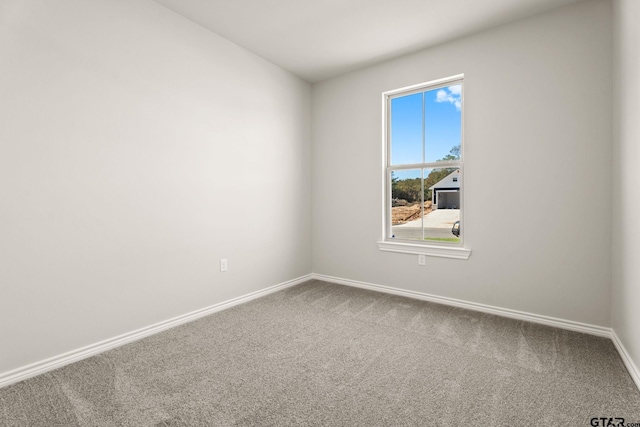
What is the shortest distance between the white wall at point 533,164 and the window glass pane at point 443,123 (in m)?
0.17

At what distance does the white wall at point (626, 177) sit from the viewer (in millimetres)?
1779

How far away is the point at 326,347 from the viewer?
2.23m

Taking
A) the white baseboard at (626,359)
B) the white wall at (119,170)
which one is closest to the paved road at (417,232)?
the white baseboard at (626,359)

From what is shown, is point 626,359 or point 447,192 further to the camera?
point 447,192

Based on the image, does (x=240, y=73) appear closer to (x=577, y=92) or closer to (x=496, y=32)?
(x=496, y=32)

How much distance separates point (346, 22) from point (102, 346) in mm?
3268

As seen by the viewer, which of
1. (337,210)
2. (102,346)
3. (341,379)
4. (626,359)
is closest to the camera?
(341,379)

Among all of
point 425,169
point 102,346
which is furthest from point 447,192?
point 102,346

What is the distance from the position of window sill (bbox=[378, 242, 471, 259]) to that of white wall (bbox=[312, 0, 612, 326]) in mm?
66

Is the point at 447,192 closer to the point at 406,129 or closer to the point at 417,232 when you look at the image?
the point at 417,232

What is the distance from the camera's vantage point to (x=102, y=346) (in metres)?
2.18

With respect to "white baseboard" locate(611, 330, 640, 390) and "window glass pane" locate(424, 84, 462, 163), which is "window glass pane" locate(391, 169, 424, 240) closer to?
"window glass pane" locate(424, 84, 462, 163)

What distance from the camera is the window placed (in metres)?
3.16

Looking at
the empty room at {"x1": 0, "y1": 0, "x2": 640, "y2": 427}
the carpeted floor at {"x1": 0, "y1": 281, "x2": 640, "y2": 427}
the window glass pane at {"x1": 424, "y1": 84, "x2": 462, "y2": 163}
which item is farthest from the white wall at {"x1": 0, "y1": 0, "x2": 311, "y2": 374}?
the window glass pane at {"x1": 424, "y1": 84, "x2": 462, "y2": 163}
